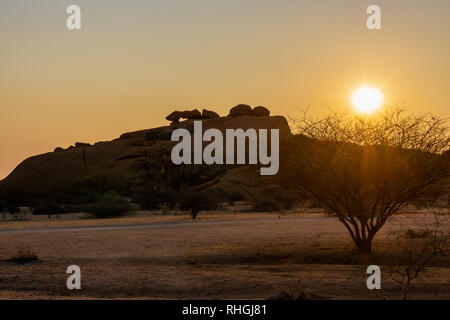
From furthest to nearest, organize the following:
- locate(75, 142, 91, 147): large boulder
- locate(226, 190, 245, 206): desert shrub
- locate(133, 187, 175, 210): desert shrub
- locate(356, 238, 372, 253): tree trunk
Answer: locate(75, 142, 91, 147): large boulder, locate(226, 190, 245, 206): desert shrub, locate(133, 187, 175, 210): desert shrub, locate(356, 238, 372, 253): tree trunk

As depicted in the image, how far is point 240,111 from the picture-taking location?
→ 14312 centimetres

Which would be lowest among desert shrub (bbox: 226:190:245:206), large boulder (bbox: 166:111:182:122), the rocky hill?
desert shrub (bbox: 226:190:245:206)

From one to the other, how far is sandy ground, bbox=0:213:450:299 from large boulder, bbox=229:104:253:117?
108291mm

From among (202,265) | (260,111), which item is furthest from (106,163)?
(202,265)

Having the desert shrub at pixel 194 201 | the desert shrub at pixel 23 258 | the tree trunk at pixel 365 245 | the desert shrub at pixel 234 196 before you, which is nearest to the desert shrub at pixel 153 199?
the desert shrub at pixel 234 196

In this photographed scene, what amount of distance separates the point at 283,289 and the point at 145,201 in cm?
5136

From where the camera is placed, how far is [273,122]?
13900 cm

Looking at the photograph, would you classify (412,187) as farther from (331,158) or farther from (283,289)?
(283,289)

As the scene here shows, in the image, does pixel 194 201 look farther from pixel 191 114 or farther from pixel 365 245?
pixel 191 114

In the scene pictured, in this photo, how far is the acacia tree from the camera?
900 inches

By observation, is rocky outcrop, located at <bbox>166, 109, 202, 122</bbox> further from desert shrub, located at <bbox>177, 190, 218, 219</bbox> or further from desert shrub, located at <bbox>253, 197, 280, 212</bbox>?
desert shrub, located at <bbox>177, 190, 218, 219</bbox>

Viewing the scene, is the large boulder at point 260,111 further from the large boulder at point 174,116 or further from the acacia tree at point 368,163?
the acacia tree at point 368,163

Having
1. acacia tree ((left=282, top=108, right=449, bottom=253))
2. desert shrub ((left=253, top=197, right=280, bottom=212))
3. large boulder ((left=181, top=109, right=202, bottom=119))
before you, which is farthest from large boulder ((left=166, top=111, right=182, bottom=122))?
acacia tree ((left=282, top=108, right=449, bottom=253))

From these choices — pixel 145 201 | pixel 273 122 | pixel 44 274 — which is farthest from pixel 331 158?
pixel 273 122
